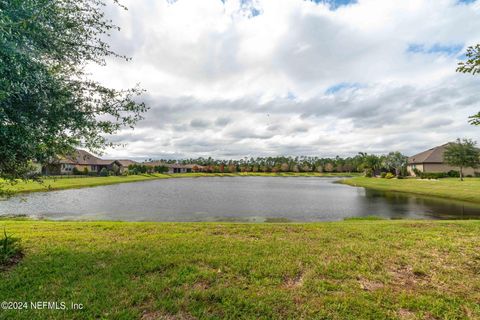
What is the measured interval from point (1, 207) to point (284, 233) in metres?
23.1

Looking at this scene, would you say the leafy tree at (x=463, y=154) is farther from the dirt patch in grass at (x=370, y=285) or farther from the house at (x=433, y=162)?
the dirt patch in grass at (x=370, y=285)

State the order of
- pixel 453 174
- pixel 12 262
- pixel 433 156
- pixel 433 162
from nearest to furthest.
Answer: pixel 12 262 → pixel 453 174 → pixel 433 162 → pixel 433 156

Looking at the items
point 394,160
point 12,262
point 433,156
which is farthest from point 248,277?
point 394,160

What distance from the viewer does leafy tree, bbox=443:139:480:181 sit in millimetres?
41781

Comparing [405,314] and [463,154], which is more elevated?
[463,154]

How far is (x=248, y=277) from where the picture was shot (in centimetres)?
522

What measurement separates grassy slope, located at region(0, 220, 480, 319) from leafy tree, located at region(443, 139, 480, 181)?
145 ft

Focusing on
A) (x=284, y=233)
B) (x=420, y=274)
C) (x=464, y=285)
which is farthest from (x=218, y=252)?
(x=464, y=285)

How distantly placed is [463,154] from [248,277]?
51.5 m

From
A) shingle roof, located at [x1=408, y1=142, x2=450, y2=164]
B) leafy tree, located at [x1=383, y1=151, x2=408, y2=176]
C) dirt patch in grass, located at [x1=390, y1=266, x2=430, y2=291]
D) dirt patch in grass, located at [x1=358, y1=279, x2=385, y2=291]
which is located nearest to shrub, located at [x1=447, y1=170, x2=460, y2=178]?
shingle roof, located at [x1=408, y1=142, x2=450, y2=164]

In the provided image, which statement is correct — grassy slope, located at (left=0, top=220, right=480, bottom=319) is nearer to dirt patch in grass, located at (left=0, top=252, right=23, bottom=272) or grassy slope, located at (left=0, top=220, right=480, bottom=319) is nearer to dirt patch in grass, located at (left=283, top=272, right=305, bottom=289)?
dirt patch in grass, located at (left=283, top=272, right=305, bottom=289)

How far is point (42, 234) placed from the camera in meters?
8.70

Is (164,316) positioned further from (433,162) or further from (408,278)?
(433,162)

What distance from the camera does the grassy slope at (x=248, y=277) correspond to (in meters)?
4.09
